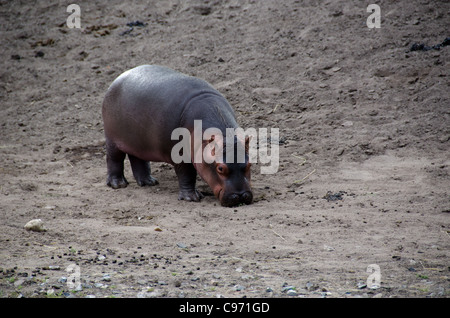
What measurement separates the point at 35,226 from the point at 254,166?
315 cm

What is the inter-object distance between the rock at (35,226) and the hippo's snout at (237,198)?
6.33ft

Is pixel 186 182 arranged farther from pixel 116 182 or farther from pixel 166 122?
pixel 116 182


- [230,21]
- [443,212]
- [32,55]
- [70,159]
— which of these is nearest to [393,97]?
[443,212]

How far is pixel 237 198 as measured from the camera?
20.7 ft

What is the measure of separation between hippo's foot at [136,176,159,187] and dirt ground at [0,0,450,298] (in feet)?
0.45

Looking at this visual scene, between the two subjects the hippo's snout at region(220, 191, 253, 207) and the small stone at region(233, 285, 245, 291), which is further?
the hippo's snout at region(220, 191, 253, 207)

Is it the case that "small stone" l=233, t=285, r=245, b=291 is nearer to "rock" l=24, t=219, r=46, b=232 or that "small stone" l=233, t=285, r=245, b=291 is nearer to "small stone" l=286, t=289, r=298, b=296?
"small stone" l=286, t=289, r=298, b=296

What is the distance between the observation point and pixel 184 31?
450 inches

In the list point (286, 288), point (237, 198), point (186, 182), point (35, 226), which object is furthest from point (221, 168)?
point (286, 288)

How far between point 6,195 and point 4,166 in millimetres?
1586

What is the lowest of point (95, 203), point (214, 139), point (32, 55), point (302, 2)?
point (95, 203)

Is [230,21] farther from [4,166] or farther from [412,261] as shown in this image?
[412,261]

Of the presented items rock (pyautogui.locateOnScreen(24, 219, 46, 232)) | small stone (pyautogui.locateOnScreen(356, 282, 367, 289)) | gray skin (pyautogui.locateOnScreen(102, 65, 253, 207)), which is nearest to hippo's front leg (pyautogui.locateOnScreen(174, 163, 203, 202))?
gray skin (pyautogui.locateOnScreen(102, 65, 253, 207))

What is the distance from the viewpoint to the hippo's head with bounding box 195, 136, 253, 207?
629 cm
